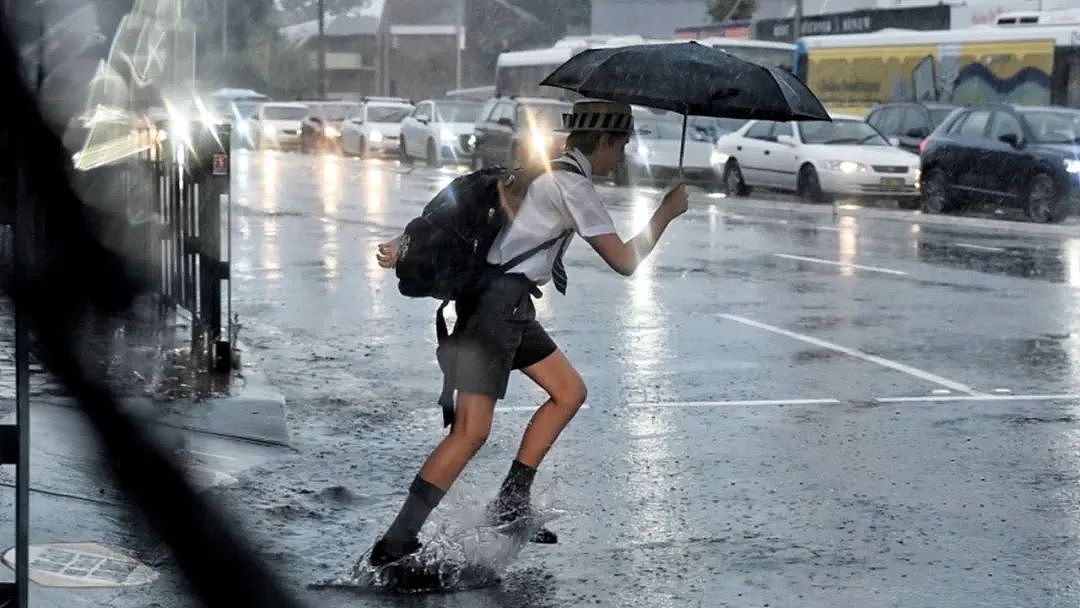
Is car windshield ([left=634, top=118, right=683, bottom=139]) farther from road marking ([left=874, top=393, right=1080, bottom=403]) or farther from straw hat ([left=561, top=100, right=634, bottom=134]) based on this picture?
straw hat ([left=561, top=100, right=634, bottom=134])

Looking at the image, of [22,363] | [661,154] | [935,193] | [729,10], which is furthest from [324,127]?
[22,363]

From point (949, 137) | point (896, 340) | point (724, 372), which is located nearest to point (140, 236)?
point (724, 372)

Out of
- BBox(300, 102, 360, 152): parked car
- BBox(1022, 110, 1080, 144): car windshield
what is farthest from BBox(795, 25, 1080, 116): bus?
BBox(300, 102, 360, 152): parked car

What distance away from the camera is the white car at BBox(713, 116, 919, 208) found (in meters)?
27.0

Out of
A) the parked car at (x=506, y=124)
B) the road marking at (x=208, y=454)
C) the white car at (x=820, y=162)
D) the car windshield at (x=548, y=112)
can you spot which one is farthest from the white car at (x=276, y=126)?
the road marking at (x=208, y=454)

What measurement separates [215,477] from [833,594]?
270 cm

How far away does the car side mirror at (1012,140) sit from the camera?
23.4m

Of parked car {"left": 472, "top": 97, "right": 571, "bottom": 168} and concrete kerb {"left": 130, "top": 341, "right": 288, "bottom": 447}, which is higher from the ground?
parked car {"left": 472, "top": 97, "right": 571, "bottom": 168}

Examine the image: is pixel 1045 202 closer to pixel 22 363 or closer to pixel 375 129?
pixel 22 363

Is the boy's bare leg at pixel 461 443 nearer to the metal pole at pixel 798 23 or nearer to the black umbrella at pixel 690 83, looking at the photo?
the black umbrella at pixel 690 83

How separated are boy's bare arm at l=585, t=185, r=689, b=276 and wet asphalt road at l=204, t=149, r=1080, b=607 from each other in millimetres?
1013

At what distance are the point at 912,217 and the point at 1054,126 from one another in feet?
6.99

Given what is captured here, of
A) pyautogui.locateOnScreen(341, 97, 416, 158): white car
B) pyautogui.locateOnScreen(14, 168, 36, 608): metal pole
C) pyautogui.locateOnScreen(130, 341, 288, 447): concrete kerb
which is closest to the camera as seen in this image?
pyautogui.locateOnScreen(14, 168, 36, 608): metal pole

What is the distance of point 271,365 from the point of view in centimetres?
1038
